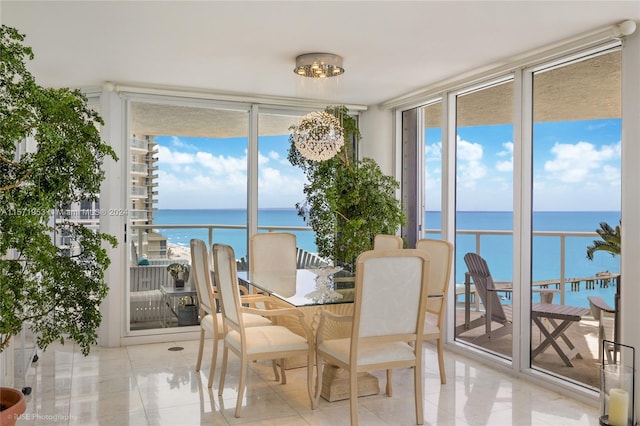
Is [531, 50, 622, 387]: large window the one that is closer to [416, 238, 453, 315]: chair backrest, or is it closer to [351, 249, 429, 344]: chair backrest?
[416, 238, 453, 315]: chair backrest

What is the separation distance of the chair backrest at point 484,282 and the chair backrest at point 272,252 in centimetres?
160

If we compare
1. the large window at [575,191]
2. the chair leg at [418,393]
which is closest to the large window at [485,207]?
the large window at [575,191]

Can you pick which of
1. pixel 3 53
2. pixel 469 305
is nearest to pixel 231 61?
pixel 3 53

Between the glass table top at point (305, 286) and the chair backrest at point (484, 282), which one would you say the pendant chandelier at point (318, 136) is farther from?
the chair backrest at point (484, 282)

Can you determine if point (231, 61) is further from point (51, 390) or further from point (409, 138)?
point (51, 390)

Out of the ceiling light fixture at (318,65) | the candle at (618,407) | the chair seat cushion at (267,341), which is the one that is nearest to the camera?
the candle at (618,407)

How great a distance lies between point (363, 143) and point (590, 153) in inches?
108

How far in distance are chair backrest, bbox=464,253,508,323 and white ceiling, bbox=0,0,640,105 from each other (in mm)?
1630

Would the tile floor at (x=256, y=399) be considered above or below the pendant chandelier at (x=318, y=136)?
below

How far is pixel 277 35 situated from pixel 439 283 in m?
2.16

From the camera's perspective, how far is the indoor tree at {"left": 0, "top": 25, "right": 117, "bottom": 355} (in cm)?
205

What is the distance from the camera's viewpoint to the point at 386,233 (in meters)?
5.33

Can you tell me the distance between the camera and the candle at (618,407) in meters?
2.72

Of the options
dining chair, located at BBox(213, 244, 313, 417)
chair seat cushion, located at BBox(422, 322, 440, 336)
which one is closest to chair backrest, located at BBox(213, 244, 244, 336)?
dining chair, located at BBox(213, 244, 313, 417)
